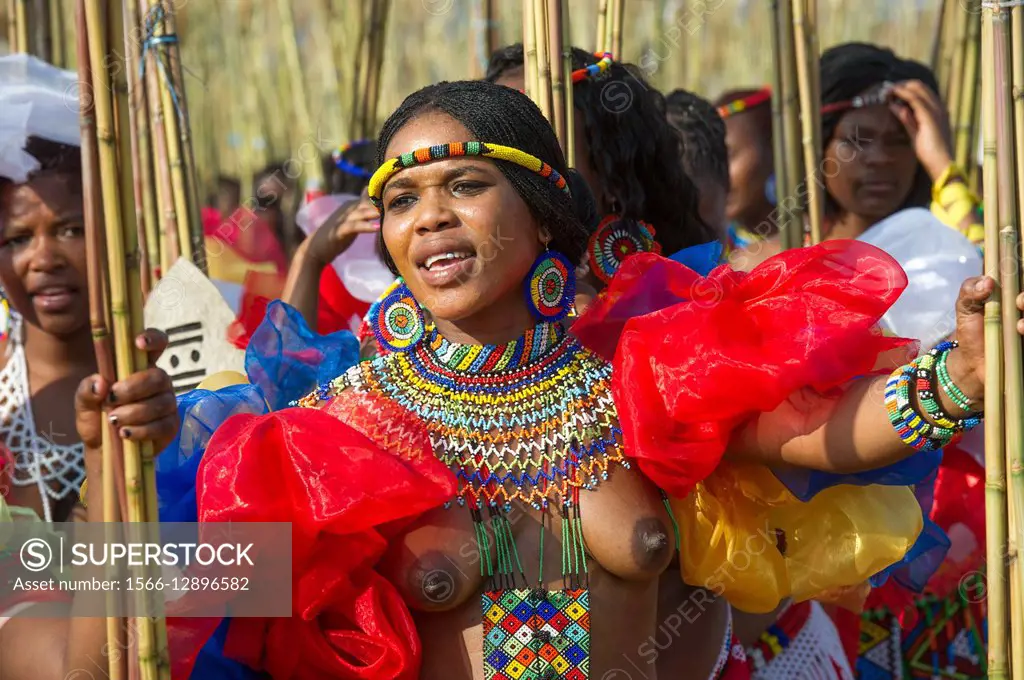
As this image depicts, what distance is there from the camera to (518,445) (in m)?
1.96

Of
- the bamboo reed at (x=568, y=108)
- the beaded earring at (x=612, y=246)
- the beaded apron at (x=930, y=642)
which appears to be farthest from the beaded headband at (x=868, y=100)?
the beaded earring at (x=612, y=246)

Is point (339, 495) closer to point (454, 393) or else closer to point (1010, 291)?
point (454, 393)

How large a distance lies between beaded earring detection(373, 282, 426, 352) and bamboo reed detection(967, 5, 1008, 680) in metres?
0.83

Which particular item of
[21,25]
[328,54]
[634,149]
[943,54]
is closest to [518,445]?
[634,149]

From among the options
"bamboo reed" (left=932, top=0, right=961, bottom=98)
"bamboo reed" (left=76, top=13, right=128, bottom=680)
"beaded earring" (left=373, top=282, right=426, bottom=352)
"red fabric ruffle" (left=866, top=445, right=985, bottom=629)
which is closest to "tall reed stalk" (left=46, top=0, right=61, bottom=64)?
"beaded earring" (left=373, top=282, right=426, bottom=352)

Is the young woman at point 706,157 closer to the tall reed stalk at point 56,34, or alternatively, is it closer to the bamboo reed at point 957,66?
the bamboo reed at point 957,66

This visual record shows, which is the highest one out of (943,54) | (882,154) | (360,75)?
(943,54)

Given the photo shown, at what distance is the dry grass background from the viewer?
6.74m

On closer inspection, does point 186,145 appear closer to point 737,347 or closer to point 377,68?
point 377,68

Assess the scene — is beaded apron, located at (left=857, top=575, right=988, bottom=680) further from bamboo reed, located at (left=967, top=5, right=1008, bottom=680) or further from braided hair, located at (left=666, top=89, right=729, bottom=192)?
bamboo reed, located at (left=967, top=5, right=1008, bottom=680)

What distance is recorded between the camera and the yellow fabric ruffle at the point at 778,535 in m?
1.99

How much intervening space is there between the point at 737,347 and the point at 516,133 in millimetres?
468

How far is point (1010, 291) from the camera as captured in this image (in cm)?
152

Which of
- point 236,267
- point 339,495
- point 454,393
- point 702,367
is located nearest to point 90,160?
point 339,495
